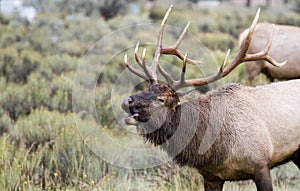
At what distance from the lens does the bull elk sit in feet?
Answer: 16.4

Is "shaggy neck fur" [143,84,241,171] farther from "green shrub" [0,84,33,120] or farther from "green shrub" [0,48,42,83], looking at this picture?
"green shrub" [0,48,42,83]

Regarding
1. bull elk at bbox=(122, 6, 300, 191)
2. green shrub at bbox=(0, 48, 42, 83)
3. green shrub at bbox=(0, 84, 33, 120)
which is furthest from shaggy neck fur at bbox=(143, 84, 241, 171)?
green shrub at bbox=(0, 48, 42, 83)

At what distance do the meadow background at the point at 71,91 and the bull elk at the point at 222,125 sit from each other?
1053mm

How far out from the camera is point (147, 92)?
4.94 meters

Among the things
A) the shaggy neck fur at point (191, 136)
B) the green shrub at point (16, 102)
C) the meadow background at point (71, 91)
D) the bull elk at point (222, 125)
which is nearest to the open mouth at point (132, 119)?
the bull elk at point (222, 125)

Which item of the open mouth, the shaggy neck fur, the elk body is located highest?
the open mouth

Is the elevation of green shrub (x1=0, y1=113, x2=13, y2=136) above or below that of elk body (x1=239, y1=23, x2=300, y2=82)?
below

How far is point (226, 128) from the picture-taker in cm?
516

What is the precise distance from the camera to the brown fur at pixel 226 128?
499 centimetres

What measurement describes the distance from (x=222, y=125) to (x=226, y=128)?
5 cm

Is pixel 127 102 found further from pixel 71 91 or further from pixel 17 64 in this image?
pixel 17 64

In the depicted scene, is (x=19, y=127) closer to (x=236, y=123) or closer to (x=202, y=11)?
(x=236, y=123)

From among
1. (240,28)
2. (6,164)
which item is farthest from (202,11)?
(6,164)

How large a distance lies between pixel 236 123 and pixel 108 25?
13859mm
